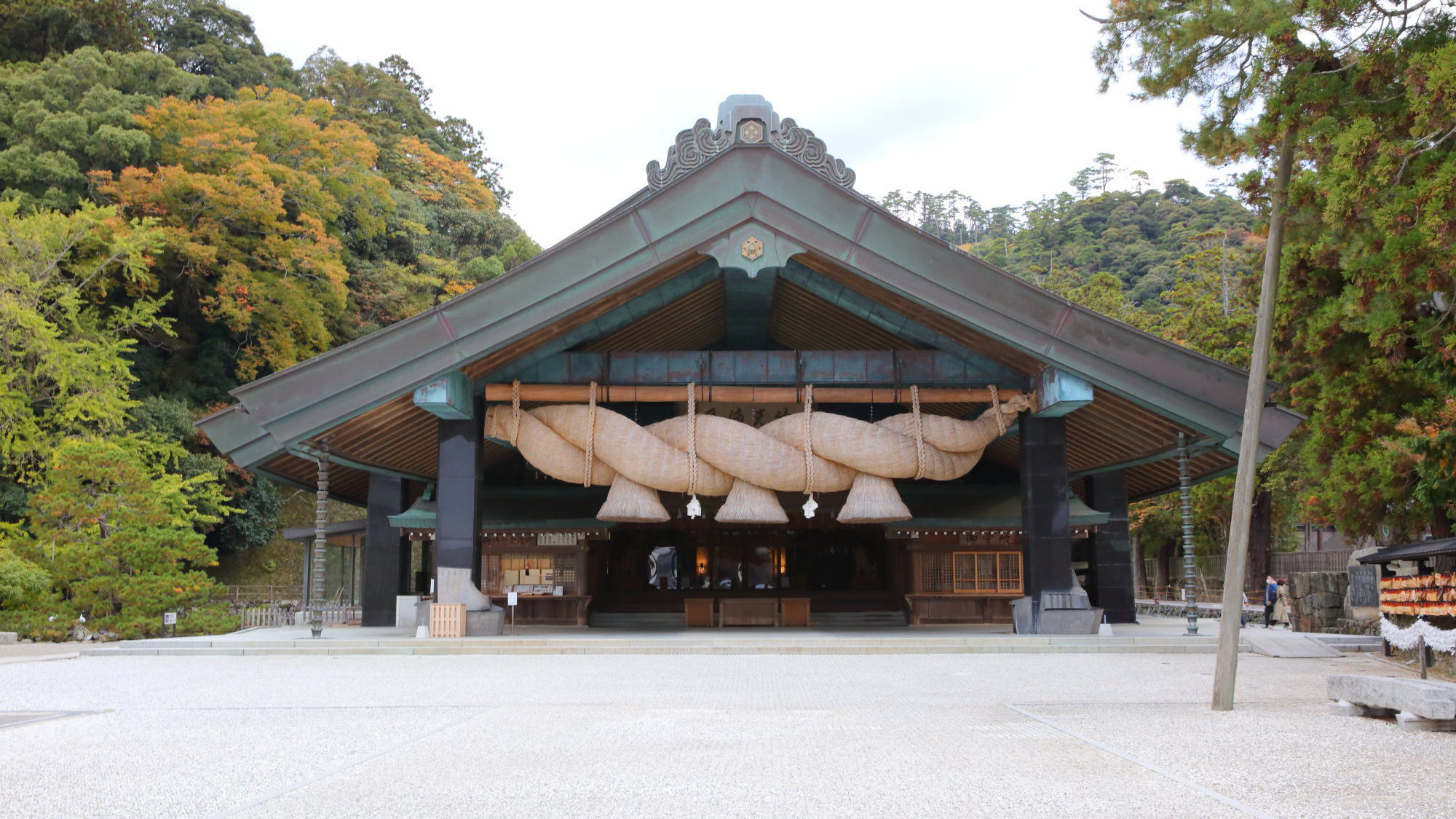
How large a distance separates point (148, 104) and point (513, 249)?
1678 cm

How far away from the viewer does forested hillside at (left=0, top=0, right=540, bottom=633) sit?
20359 mm

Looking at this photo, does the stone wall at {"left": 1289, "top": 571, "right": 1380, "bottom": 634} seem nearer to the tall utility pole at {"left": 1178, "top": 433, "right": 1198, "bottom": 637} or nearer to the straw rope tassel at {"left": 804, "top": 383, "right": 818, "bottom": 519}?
the tall utility pole at {"left": 1178, "top": 433, "right": 1198, "bottom": 637}

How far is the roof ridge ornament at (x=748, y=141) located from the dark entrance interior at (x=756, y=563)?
9954 mm

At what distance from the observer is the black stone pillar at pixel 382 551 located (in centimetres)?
2034

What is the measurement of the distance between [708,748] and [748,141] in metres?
9.89

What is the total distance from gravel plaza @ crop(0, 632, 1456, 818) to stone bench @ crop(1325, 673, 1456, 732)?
0.15 metres

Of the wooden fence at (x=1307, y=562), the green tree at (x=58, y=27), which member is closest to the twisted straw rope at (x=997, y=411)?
the wooden fence at (x=1307, y=562)

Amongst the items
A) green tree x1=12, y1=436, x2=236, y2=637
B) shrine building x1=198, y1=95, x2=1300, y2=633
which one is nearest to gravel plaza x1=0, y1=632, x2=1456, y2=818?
shrine building x1=198, y1=95, x2=1300, y2=633

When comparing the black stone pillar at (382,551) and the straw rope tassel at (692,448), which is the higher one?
the straw rope tassel at (692,448)

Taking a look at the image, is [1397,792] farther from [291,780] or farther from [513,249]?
[513,249]

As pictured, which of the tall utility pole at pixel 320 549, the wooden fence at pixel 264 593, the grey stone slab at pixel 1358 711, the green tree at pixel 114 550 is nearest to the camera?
the grey stone slab at pixel 1358 711

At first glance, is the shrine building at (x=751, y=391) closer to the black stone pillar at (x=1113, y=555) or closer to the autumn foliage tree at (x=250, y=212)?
the black stone pillar at (x=1113, y=555)

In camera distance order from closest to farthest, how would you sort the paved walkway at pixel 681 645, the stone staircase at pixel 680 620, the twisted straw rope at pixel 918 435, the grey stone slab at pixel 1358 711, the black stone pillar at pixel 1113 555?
the grey stone slab at pixel 1358 711 < the paved walkway at pixel 681 645 < the twisted straw rope at pixel 918 435 < the black stone pillar at pixel 1113 555 < the stone staircase at pixel 680 620

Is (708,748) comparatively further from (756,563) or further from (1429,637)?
(756,563)
